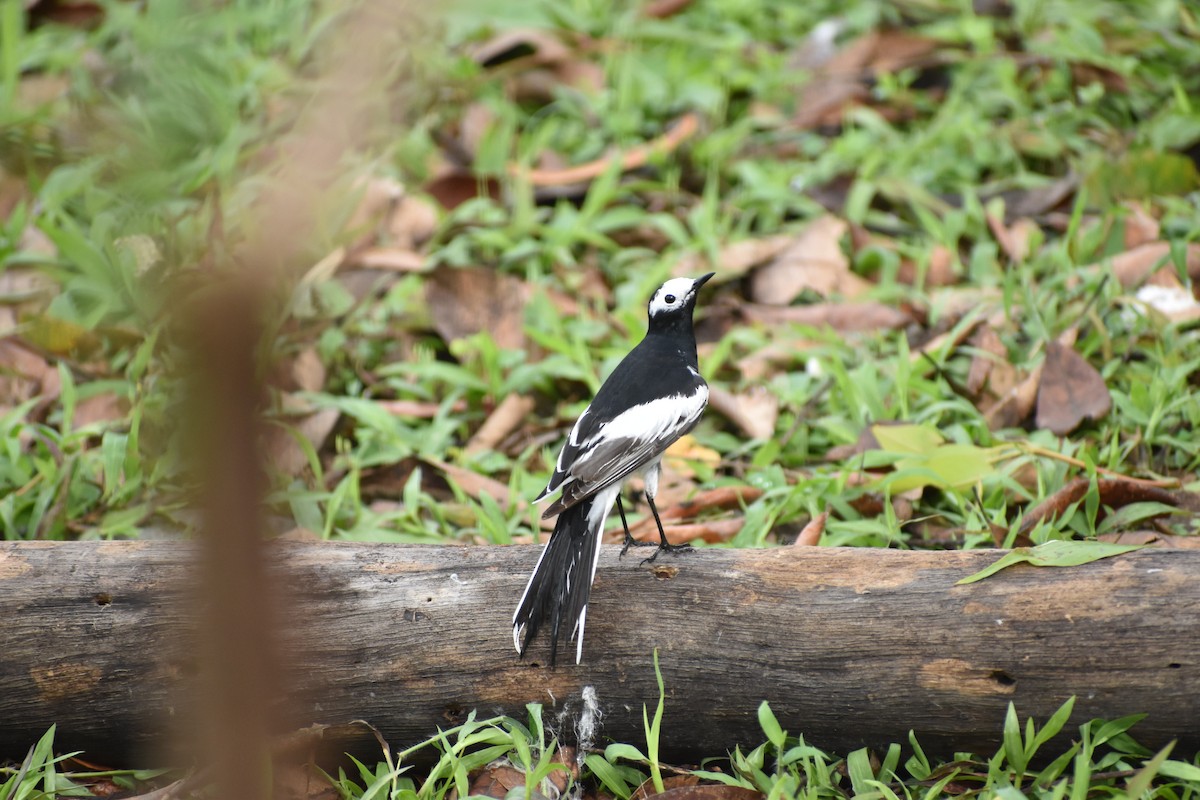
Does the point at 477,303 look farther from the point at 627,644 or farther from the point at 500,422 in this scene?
the point at 627,644

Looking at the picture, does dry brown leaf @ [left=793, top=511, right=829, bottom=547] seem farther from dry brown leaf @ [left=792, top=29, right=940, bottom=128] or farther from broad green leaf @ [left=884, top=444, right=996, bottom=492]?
dry brown leaf @ [left=792, top=29, right=940, bottom=128]

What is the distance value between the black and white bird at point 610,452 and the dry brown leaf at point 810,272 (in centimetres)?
169

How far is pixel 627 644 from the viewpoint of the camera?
104 inches

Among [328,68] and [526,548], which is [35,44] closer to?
[526,548]

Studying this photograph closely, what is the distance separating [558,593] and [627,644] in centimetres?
22

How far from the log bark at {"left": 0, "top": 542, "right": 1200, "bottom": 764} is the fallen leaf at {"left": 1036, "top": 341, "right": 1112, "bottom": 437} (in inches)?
58.2

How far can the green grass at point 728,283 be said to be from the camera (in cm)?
256

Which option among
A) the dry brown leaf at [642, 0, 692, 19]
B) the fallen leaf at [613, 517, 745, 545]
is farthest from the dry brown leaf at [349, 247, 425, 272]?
the dry brown leaf at [642, 0, 692, 19]

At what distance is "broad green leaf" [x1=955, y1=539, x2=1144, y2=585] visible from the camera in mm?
2477

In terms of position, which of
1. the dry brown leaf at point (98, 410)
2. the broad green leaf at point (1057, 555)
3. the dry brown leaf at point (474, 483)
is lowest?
the dry brown leaf at point (474, 483)

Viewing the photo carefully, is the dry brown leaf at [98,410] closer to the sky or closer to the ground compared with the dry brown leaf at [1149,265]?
closer to the sky

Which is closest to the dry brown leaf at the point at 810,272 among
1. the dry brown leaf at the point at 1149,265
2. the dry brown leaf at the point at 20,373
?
the dry brown leaf at the point at 1149,265

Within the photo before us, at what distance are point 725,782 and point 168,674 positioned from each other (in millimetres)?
1316

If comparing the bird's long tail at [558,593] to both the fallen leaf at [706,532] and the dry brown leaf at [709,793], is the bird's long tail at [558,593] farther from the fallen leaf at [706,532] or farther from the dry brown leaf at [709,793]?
the fallen leaf at [706,532]
